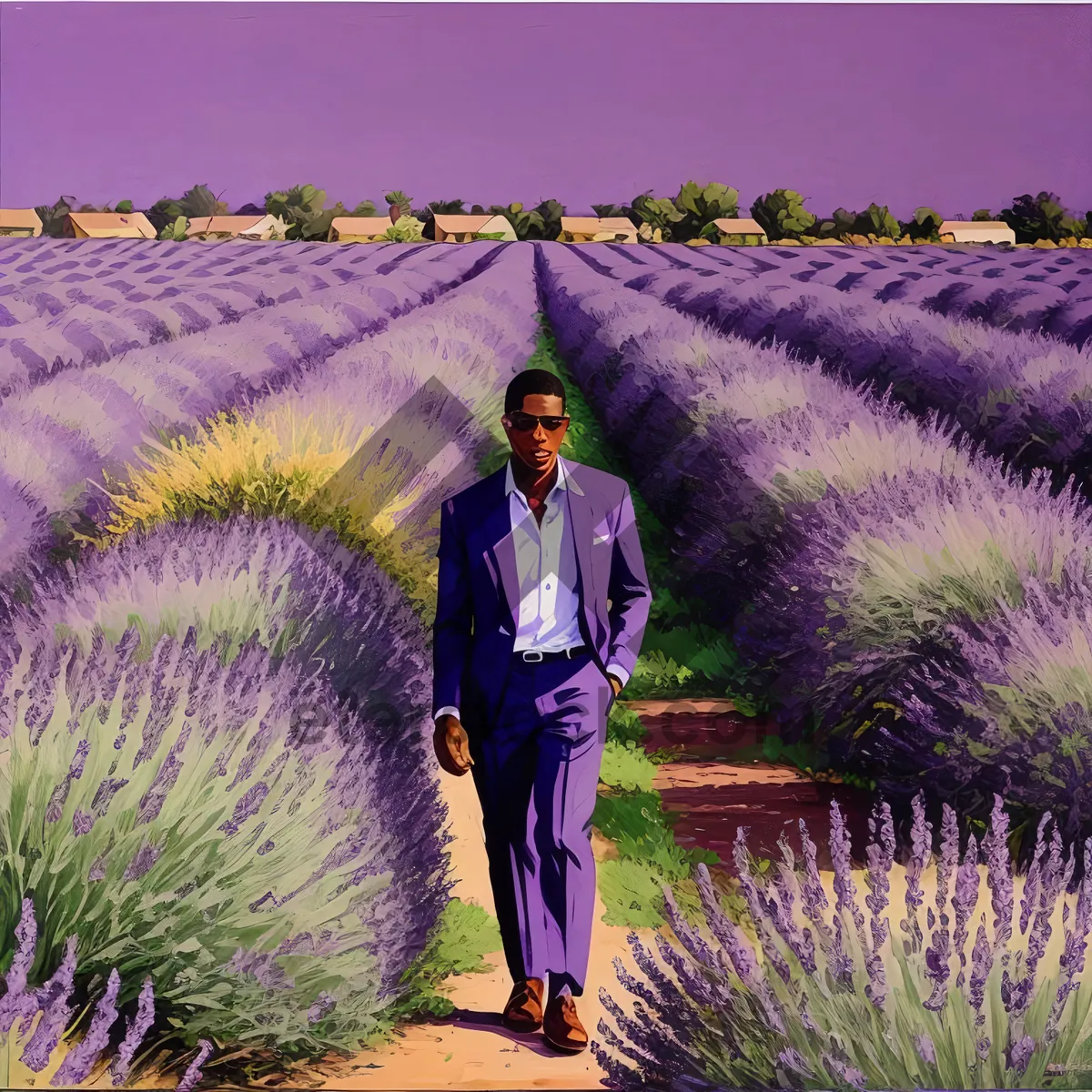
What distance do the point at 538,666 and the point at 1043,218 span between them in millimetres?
1974

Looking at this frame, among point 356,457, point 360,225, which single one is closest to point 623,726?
point 356,457

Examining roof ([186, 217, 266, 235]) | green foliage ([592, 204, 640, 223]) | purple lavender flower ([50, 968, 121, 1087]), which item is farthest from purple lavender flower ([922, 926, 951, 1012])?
roof ([186, 217, 266, 235])

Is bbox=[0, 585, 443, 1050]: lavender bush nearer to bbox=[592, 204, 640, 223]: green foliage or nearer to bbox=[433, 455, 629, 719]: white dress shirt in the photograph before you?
bbox=[433, 455, 629, 719]: white dress shirt

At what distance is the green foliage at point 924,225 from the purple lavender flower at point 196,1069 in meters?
2.68

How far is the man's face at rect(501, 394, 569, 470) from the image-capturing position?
2223 mm

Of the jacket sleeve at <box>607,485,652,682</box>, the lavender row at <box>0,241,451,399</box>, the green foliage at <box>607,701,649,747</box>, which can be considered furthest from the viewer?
the lavender row at <box>0,241,451,399</box>

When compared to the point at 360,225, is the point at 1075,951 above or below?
below

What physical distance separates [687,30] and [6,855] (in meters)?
2.64

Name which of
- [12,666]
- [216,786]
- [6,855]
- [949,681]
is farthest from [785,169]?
[6,855]

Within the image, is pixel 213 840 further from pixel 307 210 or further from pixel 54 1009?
pixel 307 210

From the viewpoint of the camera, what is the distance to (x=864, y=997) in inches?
82.7

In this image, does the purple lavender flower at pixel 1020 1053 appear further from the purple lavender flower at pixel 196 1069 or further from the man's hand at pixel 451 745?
the purple lavender flower at pixel 196 1069

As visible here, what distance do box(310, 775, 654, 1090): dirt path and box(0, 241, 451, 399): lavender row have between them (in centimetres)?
158

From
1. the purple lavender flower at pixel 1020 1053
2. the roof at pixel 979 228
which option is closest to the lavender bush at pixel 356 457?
the roof at pixel 979 228
